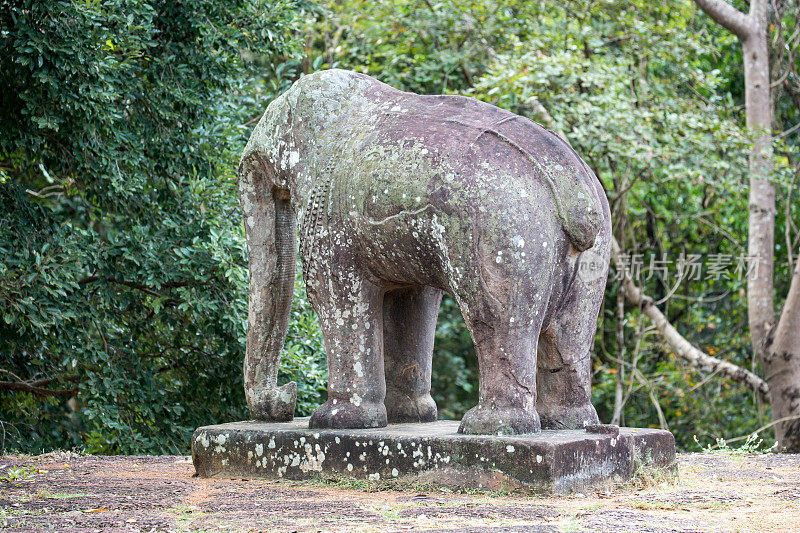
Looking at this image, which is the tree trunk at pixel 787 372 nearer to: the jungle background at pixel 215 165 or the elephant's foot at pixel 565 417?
the jungle background at pixel 215 165

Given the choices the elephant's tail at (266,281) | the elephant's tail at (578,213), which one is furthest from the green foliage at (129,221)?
the elephant's tail at (578,213)

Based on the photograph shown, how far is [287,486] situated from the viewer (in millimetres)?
4656

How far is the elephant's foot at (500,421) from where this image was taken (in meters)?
4.39

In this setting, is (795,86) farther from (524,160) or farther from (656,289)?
(524,160)

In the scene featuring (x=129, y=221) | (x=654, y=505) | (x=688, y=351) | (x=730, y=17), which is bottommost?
(x=654, y=505)

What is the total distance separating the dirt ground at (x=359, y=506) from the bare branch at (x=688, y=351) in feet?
17.2

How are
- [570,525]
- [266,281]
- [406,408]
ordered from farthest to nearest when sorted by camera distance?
[266,281] < [406,408] < [570,525]

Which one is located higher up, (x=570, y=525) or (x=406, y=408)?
(x=406, y=408)

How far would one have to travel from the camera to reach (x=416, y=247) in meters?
4.58

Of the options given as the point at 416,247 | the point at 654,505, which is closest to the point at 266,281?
the point at 416,247

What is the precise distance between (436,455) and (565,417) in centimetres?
87

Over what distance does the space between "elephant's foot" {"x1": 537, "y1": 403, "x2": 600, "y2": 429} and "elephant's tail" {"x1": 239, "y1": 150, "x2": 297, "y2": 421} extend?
1.55 meters

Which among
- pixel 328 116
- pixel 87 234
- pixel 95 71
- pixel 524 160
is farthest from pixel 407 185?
pixel 87 234

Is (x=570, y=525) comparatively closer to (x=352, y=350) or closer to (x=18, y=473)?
(x=352, y=350)
